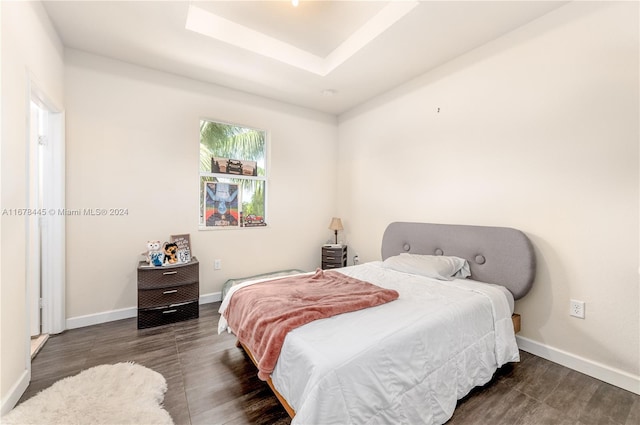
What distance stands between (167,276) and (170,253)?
285 mm

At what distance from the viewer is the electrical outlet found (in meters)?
2.01

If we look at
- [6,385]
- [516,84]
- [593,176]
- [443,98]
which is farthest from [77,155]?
[593,176]

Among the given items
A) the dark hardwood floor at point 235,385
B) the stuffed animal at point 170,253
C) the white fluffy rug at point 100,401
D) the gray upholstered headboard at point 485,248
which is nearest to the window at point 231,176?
the stuffed animal at point 170,253

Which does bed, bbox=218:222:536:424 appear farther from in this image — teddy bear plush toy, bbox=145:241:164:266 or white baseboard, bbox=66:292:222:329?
→ white baseboard, bbox=66:292:222:329

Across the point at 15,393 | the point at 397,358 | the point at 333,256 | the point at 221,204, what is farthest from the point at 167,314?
the point at 397,358

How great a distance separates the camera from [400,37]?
2430 millimetres

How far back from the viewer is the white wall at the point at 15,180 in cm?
152

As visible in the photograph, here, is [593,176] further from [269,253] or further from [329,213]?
[269,253]

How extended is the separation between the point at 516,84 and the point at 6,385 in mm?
4142

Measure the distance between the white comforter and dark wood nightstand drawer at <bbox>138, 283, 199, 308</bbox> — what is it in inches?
71.4

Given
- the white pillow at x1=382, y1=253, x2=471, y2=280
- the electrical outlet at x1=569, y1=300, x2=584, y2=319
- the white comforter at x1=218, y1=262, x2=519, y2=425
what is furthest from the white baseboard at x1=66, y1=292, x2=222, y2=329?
the electrical outlet at x1=569, y1=300, x2=584, y2=319

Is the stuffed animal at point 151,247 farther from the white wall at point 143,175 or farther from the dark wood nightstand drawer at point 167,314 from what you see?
the dark wood nightstand drawer at point 167,314

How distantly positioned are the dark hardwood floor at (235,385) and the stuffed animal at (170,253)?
2.37 feet

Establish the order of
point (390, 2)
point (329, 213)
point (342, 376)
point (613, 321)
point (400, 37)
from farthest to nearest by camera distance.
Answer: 1. point (329, 213)
2. point (400, 37)
3. point (390, 2)
4. point (613, 321)
5. point (342, 376)
